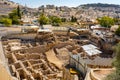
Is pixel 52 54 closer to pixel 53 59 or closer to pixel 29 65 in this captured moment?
pixel 53 59

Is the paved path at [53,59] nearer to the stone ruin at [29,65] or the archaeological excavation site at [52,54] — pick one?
the archaeological excavation site at [52,54]

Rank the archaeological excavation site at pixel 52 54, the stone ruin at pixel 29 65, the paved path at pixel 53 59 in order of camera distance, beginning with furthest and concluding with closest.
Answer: the paved path at pixel 53 59 → the archaeological excavation site at pixel 52 54 → the stone ruin at pixel 29 65

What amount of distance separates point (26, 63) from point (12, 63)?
1.48 m

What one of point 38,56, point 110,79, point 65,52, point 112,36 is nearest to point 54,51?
point 65,52

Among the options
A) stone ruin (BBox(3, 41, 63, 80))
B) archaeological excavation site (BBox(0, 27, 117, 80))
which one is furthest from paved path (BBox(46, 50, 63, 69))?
stone ruin (BBox(3, 41, 63, 80))

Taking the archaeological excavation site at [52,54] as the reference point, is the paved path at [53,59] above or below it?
below

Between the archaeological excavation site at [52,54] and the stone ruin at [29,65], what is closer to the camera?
the stone ruin at [29,65]

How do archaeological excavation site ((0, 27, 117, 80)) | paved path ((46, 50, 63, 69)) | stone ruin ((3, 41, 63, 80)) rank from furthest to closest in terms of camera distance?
1. paved path ((46, 50, 63, 69))
2. archaeological excavation site ((0, 27, 117, 80))
3. stone ruin ((3, 41, 63, 80))

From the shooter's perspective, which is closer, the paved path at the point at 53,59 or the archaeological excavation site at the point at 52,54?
the archaeological excavation site at the point at 52,54

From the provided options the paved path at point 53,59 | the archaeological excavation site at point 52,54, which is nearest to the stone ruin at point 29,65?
the archaeological excavation site at point 52,54

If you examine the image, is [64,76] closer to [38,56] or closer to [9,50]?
[38,56]

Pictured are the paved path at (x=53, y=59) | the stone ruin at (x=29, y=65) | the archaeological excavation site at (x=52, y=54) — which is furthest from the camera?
the paved path at (x=53, y=59)

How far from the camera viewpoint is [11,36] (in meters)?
37.2

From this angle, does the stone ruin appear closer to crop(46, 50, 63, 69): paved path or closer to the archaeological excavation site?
the archaeological excavation site
